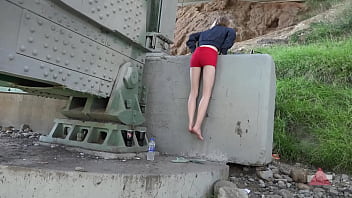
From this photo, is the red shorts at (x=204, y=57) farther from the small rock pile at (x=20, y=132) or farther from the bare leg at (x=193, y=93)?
the small rock pile at (x=20, y=132)

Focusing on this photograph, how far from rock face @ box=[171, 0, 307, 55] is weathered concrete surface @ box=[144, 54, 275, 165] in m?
9.15

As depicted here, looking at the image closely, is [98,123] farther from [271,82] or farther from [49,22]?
[271,82]

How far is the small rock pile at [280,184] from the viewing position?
2805 mm

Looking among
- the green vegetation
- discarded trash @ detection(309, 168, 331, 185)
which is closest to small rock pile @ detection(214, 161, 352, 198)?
discarded trash @ detection(309, 168, 331, 185)

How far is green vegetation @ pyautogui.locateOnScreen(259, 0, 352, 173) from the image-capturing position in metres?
3.61

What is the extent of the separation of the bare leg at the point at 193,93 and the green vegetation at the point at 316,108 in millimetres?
1392

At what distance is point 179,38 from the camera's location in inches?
546

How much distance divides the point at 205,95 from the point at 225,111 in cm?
28

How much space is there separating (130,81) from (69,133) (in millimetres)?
904

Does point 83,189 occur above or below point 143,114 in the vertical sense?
below

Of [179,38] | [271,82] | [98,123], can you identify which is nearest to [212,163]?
[271,82]

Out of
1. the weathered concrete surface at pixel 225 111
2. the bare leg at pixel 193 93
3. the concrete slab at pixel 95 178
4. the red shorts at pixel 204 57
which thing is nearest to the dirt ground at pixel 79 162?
the concrete slab at pixel 95 178

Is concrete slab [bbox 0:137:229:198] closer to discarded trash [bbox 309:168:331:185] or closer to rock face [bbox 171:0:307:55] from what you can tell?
discarded trash [bbox 309:168:331:185]

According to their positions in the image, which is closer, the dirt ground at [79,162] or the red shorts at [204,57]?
the dirt ground at [79,162]
